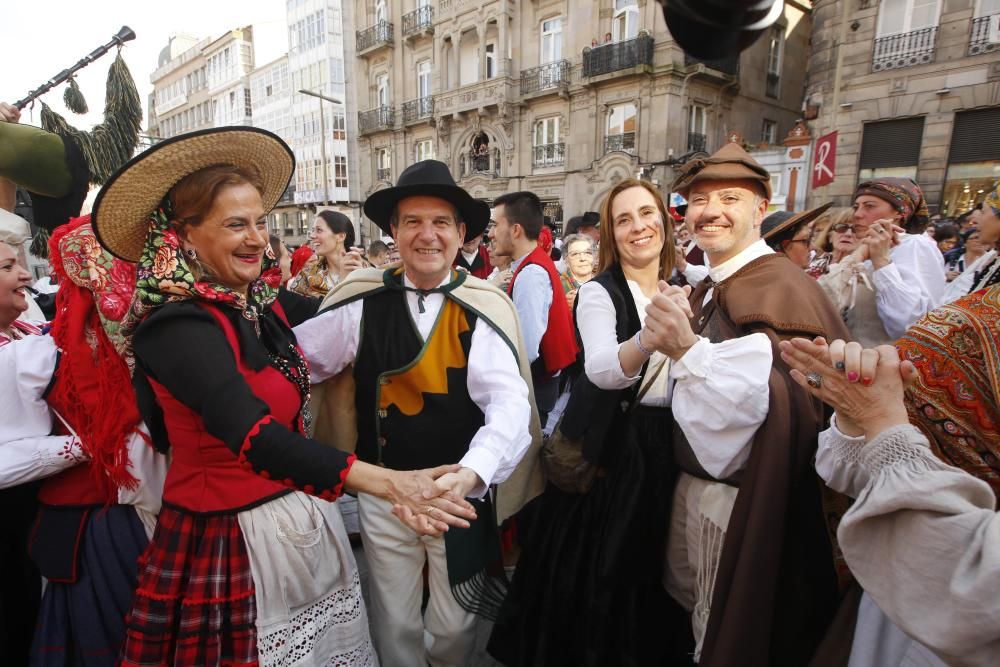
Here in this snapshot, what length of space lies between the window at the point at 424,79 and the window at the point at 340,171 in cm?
715

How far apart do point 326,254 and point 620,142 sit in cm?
1542

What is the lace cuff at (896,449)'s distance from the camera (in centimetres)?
104

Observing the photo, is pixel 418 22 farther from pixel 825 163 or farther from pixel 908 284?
pixel 908 284

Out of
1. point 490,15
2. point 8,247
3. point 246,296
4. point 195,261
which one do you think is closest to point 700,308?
point 246,296

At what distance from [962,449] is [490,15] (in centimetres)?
2361

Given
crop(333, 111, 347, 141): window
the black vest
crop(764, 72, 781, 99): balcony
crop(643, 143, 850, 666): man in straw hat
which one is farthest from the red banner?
crop(333, 111, 347, 141): window

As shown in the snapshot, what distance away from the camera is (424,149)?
79.8 ft

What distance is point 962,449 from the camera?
117 cm

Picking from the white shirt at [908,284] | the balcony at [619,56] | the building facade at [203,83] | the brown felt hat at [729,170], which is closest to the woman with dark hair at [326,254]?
the brown felt hat at [729,170]

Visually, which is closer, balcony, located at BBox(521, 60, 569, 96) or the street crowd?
the street crowd

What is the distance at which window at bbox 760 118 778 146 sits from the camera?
19.3m

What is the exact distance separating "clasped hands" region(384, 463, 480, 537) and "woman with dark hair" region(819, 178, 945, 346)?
117 inches

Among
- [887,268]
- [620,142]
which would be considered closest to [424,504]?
[887,268]

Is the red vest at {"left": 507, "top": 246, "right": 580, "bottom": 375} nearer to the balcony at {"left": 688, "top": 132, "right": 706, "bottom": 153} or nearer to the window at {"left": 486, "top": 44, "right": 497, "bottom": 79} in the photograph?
the balcony at {"left": 688, "top": 132, "right": 706, "bottom": 153}
